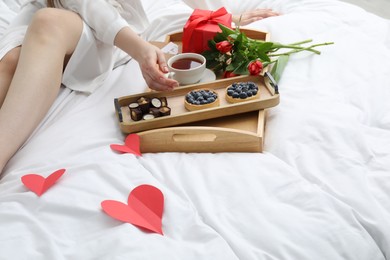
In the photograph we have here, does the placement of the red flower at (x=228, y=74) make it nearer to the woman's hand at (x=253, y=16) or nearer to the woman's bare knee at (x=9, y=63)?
the woman's hand at (x=253, y=16)

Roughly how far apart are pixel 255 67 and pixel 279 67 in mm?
92

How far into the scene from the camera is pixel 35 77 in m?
0.94

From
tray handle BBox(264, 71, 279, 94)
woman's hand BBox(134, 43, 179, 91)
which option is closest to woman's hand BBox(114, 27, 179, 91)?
woman's hand BBox(134, 43, 179, 91)

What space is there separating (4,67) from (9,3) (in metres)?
0.57

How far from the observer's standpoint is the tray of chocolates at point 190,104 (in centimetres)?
90

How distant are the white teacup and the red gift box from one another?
3.8 inches

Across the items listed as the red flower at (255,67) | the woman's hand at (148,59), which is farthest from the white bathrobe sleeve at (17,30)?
the red flower at (255,67)

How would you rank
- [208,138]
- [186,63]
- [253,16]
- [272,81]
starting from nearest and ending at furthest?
1. [208,138]
2. [272,81]
3. [186,63]
4. [253,16]

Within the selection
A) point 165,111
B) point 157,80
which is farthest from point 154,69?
point 165,111

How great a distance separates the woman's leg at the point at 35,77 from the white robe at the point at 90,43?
48mm

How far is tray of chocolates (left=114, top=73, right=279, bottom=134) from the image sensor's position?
90 centimetres

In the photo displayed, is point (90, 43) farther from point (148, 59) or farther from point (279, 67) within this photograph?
point (279, 67)

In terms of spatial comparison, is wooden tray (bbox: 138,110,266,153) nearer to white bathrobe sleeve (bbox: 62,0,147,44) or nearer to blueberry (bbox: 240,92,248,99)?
blueberry (bbox: 240,92,248,99)

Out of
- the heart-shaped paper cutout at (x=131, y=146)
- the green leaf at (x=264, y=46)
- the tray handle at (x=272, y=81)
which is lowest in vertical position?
the heart-shaped paper cutout at (x=131, y=146)
